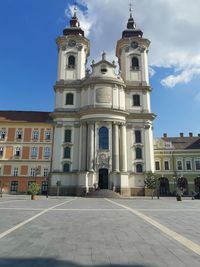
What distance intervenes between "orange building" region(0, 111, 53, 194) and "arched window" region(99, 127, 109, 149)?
522 inches

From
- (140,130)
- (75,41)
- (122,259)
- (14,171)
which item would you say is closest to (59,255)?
(122,259)

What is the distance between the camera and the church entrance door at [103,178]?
45.0 m

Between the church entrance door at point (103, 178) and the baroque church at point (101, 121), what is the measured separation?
176 mm

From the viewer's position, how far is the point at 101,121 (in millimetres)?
46906

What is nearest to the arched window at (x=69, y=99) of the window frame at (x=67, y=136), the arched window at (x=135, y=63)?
the window frame at (x=67, y=136)

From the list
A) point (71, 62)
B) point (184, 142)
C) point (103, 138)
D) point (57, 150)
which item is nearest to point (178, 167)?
point (184, 142)

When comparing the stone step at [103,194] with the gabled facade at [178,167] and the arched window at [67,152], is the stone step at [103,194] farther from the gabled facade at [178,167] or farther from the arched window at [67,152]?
the gabled facade at [178,167]

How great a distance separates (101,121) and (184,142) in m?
24.6

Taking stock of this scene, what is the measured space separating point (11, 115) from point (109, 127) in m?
25.6

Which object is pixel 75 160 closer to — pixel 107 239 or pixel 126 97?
pixel 126 97

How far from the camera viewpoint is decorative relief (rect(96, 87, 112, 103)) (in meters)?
48.3

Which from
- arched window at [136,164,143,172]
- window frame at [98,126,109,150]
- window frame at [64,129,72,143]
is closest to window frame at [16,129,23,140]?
window frame at [64,129,72,143]

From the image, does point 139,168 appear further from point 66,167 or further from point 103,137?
point 66,167

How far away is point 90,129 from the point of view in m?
46.7
